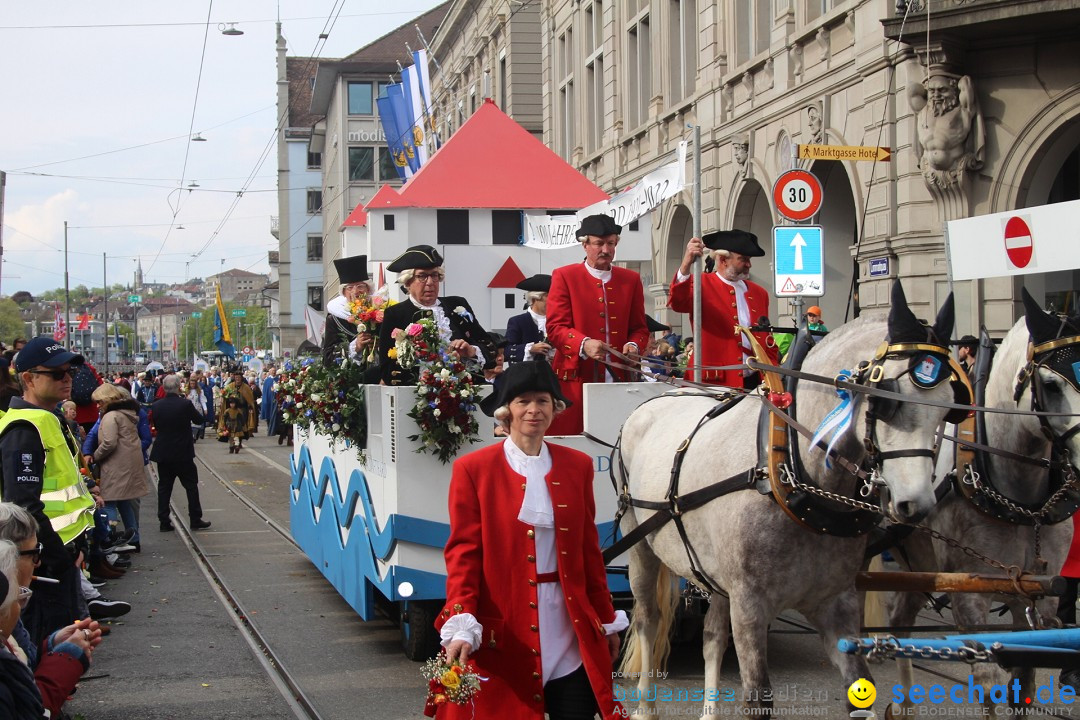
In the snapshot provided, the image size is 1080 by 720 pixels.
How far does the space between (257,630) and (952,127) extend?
10.7 metres

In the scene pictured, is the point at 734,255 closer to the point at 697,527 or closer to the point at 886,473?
the point at 697,527

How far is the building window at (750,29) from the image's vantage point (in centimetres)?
2058

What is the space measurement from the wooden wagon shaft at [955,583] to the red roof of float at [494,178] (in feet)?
24.6

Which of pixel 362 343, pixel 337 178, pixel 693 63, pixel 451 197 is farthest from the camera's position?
pixel 337 178

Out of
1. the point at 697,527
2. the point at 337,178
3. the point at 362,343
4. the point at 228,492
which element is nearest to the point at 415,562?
the point at 362,343

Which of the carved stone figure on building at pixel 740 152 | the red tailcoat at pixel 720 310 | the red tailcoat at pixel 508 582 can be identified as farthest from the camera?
the carved stone figure on building at pixel 740 152

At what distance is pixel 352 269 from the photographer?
35.2ft

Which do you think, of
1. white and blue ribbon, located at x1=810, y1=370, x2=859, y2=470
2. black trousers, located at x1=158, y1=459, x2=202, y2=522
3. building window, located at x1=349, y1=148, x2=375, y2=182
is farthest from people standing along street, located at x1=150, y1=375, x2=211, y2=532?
building window, located at x1=349, y1=148, x2=375, y2=182

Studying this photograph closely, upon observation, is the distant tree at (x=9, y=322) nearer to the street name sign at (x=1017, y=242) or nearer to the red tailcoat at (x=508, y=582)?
the street name sign at (x=1017, y=242)

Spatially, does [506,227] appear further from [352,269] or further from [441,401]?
[441,401]

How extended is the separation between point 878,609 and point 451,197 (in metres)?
7.38

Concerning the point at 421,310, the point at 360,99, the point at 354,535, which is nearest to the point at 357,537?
the point at 354,535

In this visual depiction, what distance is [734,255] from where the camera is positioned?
7.26m

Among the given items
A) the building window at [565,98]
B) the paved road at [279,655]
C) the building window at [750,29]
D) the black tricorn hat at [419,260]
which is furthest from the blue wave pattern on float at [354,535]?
the building window at [565,98]
